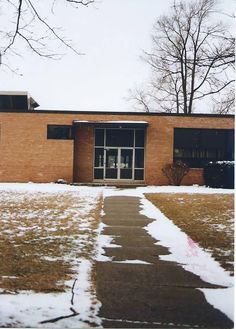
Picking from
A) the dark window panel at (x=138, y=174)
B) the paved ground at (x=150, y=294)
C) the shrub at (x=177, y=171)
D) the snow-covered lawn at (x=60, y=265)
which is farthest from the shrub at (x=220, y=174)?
the paved ground at (x=150, y=294)

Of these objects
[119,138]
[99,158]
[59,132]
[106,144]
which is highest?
[59,132]

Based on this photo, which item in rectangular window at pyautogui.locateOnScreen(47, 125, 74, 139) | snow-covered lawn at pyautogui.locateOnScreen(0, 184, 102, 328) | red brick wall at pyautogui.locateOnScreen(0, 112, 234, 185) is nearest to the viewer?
snow-covered lawn at pyautogui.locateOnScreen(0, 184, 102, 328)

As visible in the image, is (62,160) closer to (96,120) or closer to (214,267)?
(96,120)

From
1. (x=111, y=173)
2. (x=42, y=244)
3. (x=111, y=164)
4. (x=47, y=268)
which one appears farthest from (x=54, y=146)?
(x=47, y=268)

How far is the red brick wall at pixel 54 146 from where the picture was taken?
64.5 ft

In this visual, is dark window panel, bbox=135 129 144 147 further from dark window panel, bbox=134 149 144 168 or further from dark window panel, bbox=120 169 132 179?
dark window panel, bbox=120 169 132 179

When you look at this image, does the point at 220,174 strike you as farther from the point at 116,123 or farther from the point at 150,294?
the point at 150,294

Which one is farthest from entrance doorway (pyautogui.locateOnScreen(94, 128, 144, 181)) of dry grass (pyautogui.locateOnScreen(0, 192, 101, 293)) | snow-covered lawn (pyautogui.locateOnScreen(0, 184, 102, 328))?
snow-covered lawn (pyautogui.locateOnScreen(0, 184, 102, 328))

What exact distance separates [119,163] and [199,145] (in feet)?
14.0

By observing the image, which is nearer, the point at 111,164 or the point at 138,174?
the point at 138,174

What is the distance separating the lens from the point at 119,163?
2069 cm

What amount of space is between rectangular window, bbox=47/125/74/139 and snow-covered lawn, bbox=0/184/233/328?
1094cm

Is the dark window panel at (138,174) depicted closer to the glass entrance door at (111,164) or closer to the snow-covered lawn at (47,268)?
the glass entrance door at (111,164)

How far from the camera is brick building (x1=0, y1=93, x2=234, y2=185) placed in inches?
775
